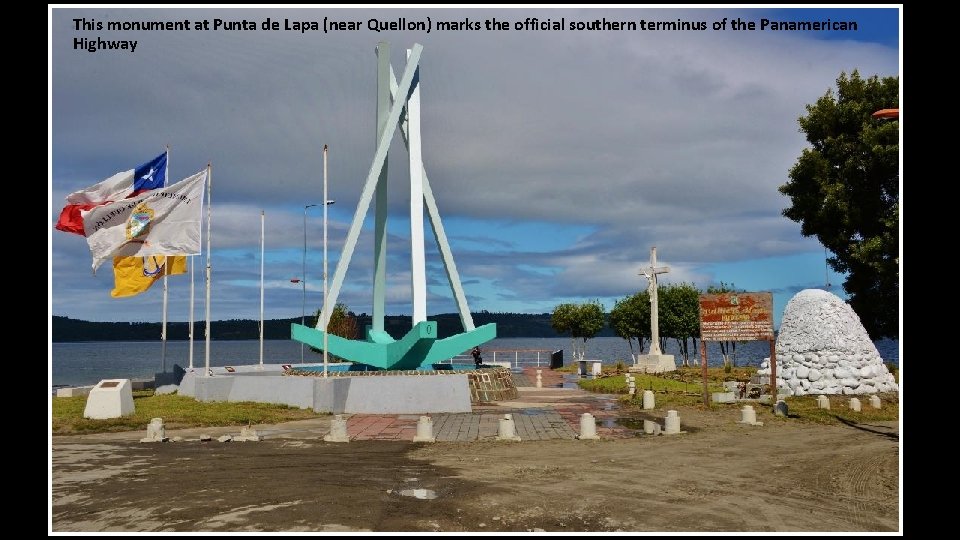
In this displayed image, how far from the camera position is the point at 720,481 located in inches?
593

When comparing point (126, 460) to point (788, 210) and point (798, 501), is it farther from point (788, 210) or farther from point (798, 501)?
point (788, 210)

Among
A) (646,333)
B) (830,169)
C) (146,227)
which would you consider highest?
(830,169)

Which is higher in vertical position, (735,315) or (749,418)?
(735,315)

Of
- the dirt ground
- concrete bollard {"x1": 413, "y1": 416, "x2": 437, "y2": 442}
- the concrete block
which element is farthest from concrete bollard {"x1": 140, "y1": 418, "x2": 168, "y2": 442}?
concrete bollard {"x1": 413, "y1": 416, "x2": 437, "y2": 442}

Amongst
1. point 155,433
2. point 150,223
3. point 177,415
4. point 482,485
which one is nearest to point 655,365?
point 150,223

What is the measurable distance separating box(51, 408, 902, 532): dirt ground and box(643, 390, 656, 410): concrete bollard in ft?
24.3

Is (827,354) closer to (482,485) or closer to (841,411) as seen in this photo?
(841,411)

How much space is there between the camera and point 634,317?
263 ft

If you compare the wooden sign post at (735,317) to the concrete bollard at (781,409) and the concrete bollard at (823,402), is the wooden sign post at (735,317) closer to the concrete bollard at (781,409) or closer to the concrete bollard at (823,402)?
the concrete bollard at (823,402)

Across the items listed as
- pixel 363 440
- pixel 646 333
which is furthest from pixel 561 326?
pixel 363 440

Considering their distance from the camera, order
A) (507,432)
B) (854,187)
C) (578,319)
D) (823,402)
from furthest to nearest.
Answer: (578,319) → (854,187) → (823,402) → (507,432)

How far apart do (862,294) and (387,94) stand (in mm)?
27641

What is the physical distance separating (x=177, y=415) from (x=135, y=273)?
9.78 meters

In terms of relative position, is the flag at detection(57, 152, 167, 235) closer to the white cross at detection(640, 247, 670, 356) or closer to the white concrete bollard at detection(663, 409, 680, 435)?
the white concrete bollard at detection(663, 409, 680, 435)
